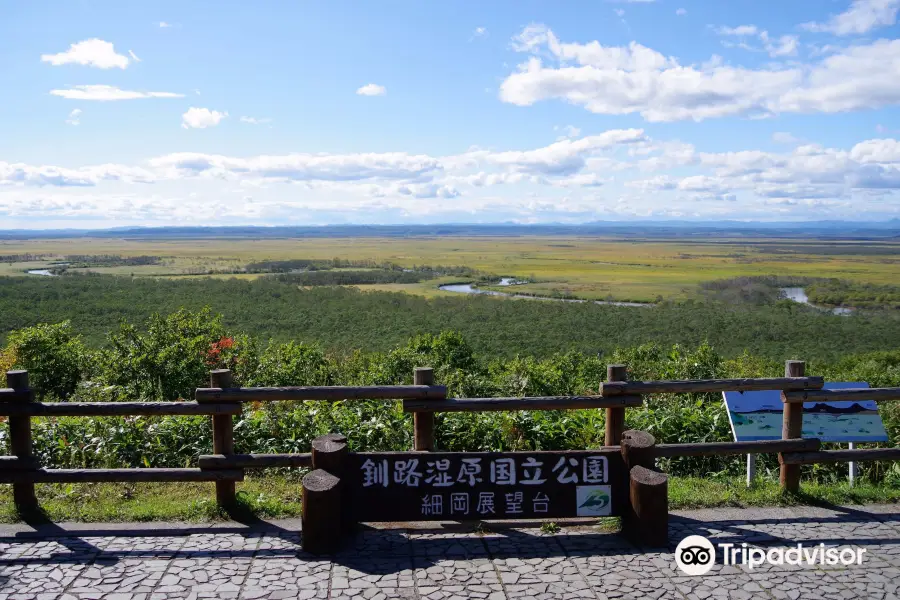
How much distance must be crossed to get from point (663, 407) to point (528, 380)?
3773 mm

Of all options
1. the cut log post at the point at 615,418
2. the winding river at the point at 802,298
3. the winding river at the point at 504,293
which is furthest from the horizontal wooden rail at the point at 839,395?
the winding river at the point at 504,293

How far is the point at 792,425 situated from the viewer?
5.62 meters

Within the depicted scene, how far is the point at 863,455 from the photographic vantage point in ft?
18.4

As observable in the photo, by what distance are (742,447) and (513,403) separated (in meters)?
1.89

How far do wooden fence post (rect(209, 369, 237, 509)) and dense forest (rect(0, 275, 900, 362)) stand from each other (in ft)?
81.0

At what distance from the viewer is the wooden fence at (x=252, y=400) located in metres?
5.18

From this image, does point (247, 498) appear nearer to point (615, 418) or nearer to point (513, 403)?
point (513, 403)

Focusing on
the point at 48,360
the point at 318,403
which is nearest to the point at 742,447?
the point at 318,403

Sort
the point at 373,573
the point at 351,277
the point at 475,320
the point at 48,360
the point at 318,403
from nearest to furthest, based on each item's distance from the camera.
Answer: the point at 373,573, the point at 318,403, the point at 48,360, the point at 475,320, the point at 351,277

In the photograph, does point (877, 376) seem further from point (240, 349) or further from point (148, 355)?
point (148, 355)

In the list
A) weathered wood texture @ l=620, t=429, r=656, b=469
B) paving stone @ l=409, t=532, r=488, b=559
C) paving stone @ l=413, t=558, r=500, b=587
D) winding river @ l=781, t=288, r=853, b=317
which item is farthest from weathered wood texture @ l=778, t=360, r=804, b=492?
winding river @ l=781, t=288, r=853, b=317

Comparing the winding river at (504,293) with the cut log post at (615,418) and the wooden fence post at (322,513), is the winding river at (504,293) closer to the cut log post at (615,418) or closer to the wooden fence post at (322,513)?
the cut log post at (615,418)

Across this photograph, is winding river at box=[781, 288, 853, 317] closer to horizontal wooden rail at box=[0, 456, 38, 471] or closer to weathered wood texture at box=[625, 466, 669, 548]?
weathered wood texture at box=[625, 466, 669, 548]

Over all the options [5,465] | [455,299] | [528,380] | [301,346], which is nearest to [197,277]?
[455,299]
